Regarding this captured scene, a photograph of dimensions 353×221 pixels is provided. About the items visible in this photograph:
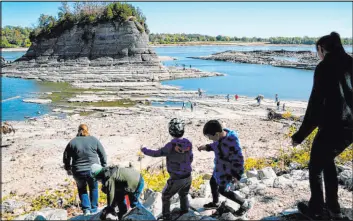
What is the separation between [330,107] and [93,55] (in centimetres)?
5678

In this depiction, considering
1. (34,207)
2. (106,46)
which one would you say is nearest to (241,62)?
(106,46)

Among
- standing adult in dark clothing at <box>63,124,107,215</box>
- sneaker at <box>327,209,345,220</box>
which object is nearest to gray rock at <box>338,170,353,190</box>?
sneaker at <box>327,209,345,220</box>

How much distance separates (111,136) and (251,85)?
32324 millimetres

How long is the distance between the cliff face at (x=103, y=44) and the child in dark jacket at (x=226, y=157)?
5307 cm

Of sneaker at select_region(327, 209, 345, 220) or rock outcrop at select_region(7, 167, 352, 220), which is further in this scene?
rock outcrop at select_region(7, 167, 352, 220)

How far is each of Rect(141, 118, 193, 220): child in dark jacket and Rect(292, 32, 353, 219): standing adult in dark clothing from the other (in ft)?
4.61

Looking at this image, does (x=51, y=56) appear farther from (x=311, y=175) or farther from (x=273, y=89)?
(x=311, y=175)

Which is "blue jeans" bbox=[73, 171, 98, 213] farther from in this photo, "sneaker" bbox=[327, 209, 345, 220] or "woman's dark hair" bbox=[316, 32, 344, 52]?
"woman's dark hair" bbox=[316, 32, 344, 52]

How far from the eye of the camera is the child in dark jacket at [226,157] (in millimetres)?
4262

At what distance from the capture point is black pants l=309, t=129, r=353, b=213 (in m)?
3.55

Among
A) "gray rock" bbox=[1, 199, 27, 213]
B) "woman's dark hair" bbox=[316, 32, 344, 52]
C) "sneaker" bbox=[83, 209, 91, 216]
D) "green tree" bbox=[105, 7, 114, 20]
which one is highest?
"green tree" bbox=[105, 7, 114, 20]

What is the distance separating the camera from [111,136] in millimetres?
20078

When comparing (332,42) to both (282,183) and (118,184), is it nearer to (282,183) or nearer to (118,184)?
(282,183)

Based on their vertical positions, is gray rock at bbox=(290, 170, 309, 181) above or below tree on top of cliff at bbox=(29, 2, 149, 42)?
below
